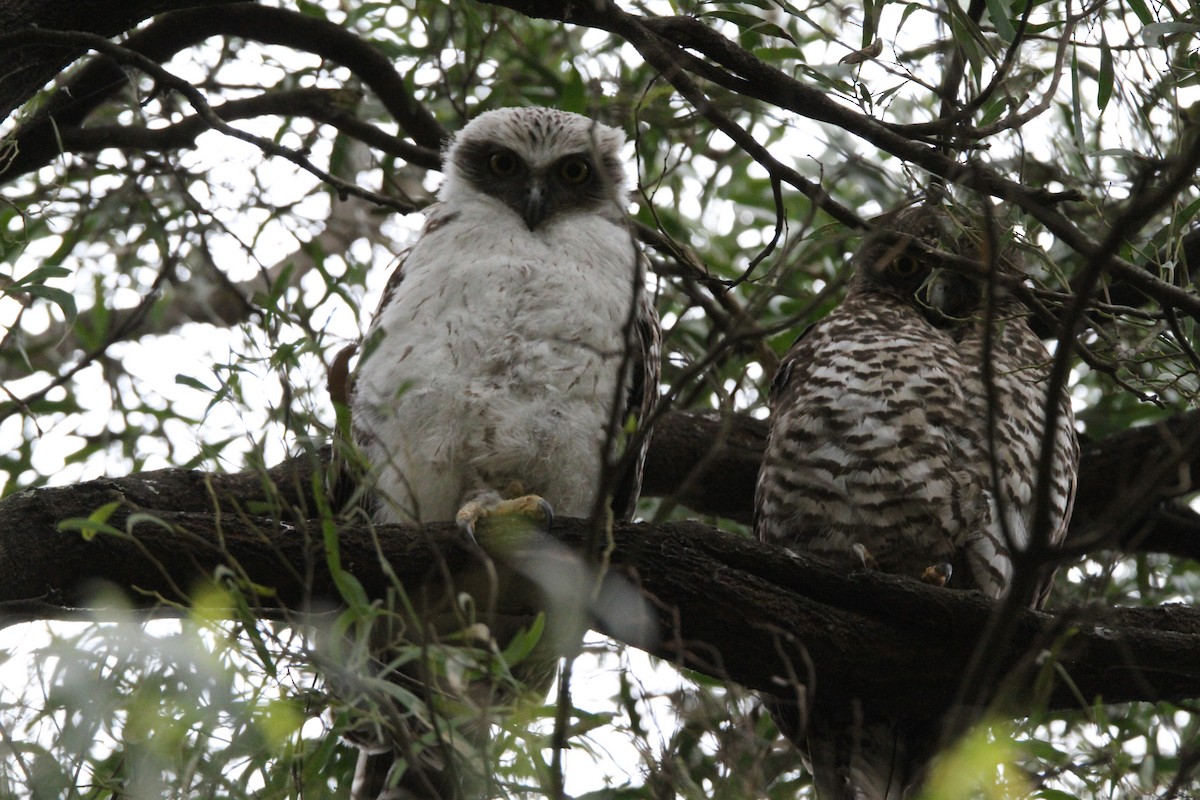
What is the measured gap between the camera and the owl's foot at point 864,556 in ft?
10.5

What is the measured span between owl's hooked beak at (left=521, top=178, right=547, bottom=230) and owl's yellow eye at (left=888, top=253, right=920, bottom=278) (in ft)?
3.71

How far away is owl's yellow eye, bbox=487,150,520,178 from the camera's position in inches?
140

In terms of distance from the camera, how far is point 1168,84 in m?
2.67

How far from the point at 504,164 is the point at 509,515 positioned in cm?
126

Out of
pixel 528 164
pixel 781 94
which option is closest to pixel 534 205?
pixel 528 164

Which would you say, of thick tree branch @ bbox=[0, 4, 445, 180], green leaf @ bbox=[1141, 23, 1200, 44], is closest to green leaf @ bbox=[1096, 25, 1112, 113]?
green leaf @ bbox=[1141, 23, 1200, 44]

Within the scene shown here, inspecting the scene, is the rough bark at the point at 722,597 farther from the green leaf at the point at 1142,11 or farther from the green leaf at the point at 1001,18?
the green leaf at the point at 1142,11

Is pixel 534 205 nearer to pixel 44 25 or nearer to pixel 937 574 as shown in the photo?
pixel 44 25

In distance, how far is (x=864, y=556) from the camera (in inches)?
126

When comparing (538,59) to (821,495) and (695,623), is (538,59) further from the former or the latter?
(695,623)

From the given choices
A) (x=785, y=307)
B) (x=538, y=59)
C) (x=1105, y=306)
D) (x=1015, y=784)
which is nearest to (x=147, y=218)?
(x=538, y=59)

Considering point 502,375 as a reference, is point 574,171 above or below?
above

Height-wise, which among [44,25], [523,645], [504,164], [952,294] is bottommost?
[523,645]

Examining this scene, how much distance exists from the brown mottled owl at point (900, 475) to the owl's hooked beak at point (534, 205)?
85 centimetres
